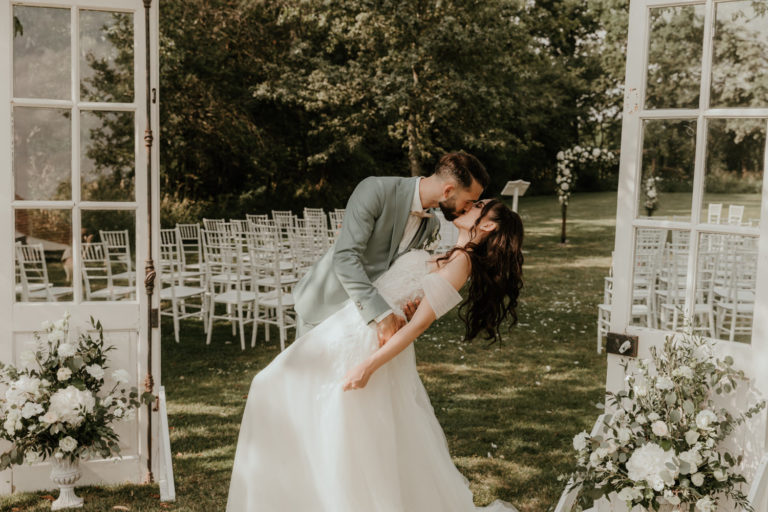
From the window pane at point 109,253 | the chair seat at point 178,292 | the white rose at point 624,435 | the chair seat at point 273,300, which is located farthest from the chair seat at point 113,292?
the chair seat at point 178,292

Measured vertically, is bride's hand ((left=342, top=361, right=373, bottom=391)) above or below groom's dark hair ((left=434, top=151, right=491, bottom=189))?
below

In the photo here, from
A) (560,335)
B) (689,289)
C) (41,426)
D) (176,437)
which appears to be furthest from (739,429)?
(560,335)

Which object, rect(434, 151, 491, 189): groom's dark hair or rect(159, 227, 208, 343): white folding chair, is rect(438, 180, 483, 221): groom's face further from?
rect(159, 227, 208, 343): white folding chair

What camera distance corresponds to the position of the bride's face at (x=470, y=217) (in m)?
2.88

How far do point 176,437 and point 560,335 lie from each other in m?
4.61

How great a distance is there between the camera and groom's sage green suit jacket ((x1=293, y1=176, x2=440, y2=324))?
9.37 feet

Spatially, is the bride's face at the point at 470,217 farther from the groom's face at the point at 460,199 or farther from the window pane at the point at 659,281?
the window pane at the point at 659,281

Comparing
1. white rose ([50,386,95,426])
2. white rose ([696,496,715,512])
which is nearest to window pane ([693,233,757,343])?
white rose ([696,496,715,512])

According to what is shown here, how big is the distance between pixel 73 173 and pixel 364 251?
1.63 metres

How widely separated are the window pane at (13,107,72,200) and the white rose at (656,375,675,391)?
9.46 ft

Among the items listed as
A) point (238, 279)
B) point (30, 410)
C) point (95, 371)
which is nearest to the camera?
point (30, 410)

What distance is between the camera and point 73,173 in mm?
3621

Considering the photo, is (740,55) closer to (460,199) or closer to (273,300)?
(460,199)

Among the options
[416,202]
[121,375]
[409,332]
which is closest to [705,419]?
[409,332]
